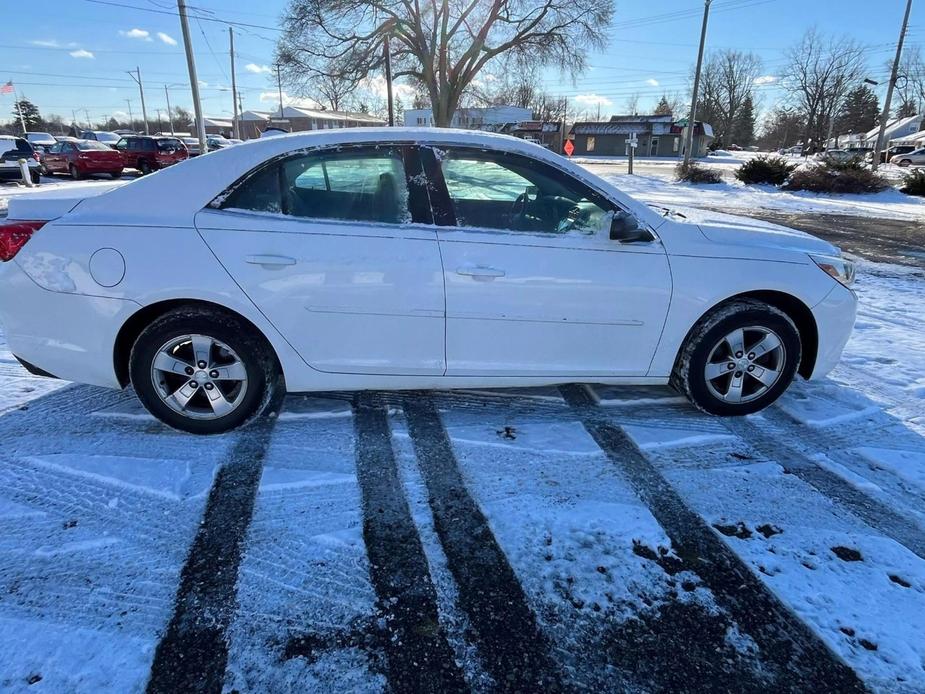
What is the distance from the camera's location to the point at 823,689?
179cm

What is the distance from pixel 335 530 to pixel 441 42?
34635mm

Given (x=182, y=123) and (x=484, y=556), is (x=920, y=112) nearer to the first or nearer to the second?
(x=484, y=556)

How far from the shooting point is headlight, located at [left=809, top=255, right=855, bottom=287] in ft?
11.3

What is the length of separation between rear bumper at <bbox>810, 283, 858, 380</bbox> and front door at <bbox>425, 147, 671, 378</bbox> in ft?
3.44

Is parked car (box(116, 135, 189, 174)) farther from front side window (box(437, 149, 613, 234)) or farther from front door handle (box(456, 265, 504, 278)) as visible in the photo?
front door handle (box(456, 265, 504, 278))

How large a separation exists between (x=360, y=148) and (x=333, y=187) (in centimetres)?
27

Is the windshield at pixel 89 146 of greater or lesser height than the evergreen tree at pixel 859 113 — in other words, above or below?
below

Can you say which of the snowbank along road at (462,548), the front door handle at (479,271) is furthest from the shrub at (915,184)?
the front door handle at (479,271)

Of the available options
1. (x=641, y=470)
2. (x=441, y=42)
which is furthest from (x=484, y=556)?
(x=441, y=42)

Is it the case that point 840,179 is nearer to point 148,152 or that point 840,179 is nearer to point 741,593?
point 741,593

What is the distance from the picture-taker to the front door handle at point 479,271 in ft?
9.97

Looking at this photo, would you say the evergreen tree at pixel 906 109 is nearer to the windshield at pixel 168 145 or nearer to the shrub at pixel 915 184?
the shrub at pixel 915 184

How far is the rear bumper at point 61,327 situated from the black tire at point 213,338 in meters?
0.17

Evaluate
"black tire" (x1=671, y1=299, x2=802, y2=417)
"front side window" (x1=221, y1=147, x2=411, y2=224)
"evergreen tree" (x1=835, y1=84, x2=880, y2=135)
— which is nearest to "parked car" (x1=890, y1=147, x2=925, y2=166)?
"evergreen tree" (x1=835, y1=84, x2=880, y2=135)
